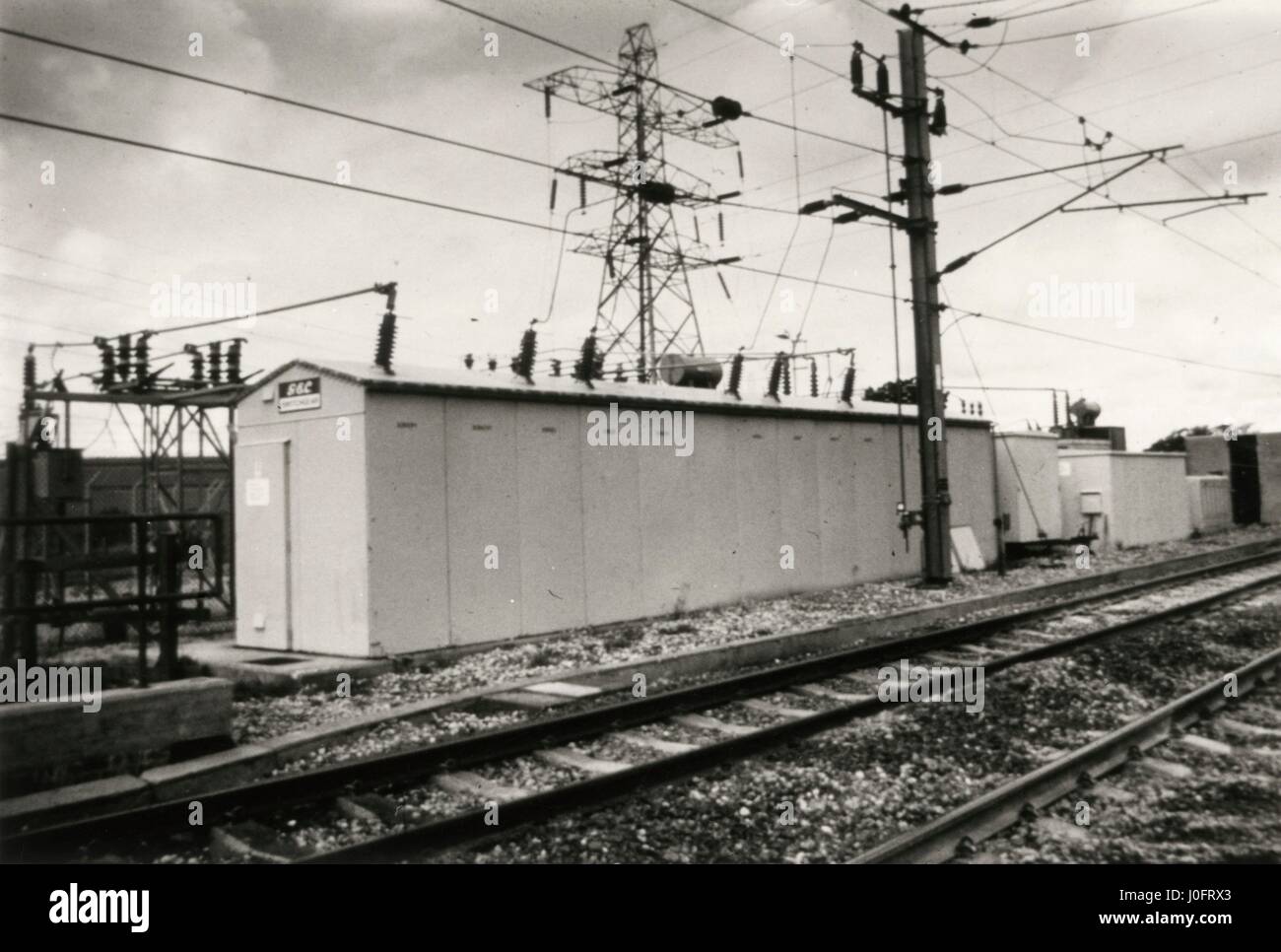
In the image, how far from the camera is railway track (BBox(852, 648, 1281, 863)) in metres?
4.84

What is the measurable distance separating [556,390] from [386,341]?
2489 mm

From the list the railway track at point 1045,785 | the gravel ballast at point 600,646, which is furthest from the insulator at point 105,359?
the railway track at point 1045,785

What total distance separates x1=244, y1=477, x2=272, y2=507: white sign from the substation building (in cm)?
3

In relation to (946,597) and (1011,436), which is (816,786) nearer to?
(946,597)

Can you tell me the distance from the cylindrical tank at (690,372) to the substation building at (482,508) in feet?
6.10

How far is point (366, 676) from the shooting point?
34.0ft

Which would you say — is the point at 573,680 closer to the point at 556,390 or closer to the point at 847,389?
the point at 556,390

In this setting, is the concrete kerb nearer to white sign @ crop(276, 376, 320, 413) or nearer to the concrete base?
the concrete base

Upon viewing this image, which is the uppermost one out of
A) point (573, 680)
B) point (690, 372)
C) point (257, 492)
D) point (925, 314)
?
point (925, 314)

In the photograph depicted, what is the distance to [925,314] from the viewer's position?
1791cm

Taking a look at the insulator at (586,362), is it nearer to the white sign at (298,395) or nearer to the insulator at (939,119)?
the white sign at (298,395)

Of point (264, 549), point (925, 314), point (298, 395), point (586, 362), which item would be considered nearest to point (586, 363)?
point (586, 362)
